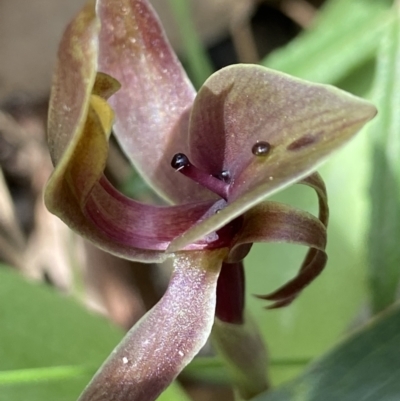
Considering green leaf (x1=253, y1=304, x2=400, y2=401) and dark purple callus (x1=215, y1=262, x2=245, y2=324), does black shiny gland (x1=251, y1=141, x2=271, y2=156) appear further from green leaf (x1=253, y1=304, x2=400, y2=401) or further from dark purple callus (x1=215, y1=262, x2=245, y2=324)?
green leaf (x1=253, y1=304, x2=400, y2=401)

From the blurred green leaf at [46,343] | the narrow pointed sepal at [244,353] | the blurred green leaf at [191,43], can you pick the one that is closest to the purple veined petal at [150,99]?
the narrow pointed sepal at [244,353]

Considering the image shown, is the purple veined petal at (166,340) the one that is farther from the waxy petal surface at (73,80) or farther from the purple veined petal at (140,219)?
the waxy petal surface at (73,80)

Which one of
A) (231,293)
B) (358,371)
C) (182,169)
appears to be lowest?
(358,371)

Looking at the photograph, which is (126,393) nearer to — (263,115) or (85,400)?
(85,400)

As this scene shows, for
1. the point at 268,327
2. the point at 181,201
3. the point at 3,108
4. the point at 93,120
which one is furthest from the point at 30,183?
the point at 93,120

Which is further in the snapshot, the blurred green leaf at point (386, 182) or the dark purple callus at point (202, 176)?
the blurred green leaf at point (386, 182)

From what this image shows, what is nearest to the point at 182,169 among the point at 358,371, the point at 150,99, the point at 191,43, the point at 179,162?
the point at 179,162

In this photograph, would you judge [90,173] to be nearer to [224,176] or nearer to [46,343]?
[224,176]
